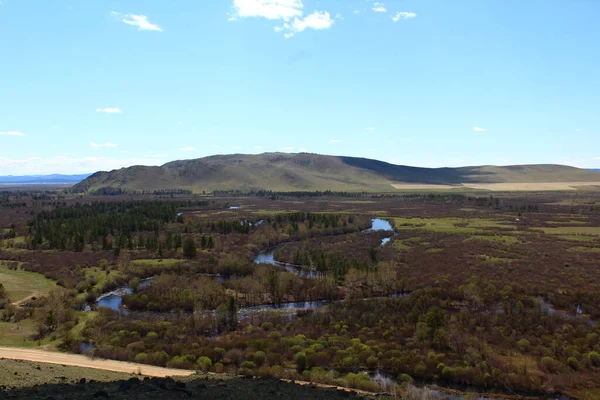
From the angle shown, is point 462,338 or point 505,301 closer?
point 462,338

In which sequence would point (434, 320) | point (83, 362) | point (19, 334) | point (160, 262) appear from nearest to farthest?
point (83, 362), point (19, 334), point (434, 320), point (160, 262)

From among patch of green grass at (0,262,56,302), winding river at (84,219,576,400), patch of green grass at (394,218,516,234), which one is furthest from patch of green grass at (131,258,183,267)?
patch of green grass at (394,218,516,234)

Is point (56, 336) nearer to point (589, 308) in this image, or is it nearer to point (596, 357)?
point (596, 357)

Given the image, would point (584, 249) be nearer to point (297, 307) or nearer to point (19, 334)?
point (297, 307)

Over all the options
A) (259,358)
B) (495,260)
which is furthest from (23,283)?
(495,260)

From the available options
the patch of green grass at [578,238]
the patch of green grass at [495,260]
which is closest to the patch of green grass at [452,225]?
the patch of green grass at [578,238]

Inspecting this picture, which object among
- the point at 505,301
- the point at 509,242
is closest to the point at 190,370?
the point at 505,301
